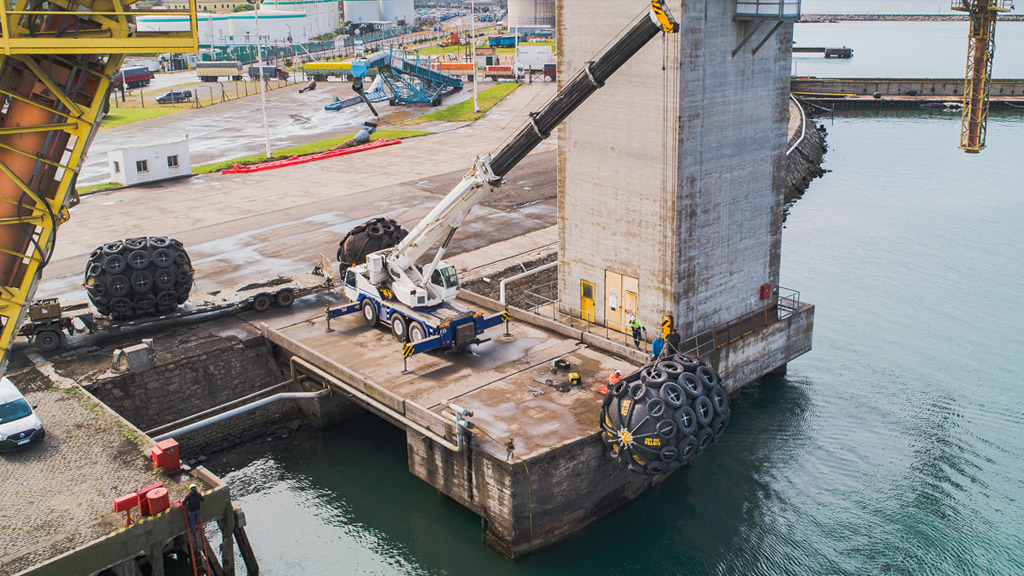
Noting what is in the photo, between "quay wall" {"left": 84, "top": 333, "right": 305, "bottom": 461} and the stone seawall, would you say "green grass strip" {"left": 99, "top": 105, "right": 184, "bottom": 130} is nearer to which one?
"quay wall" {"left": 84, "top": 333, "right": 305, "bottom": 461}

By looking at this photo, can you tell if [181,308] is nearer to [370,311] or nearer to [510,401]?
[370,311]

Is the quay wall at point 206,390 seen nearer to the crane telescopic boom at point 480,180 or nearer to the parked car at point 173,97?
the crane telescopic boom at point 480,180

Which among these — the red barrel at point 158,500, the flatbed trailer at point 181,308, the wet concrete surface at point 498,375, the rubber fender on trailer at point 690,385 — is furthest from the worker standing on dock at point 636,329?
the red barrel at point 158,500

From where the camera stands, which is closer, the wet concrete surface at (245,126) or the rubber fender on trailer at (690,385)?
the rubber fender on trailer at (690,385)

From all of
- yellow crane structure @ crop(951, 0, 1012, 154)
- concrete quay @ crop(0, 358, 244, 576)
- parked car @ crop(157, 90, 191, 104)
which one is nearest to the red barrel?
concrete quay @ crop(0, 358, 244, 576)

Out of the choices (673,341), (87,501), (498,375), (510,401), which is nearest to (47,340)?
(87,501)
